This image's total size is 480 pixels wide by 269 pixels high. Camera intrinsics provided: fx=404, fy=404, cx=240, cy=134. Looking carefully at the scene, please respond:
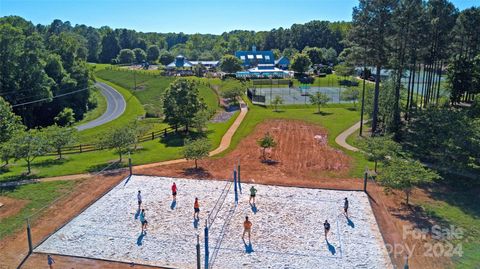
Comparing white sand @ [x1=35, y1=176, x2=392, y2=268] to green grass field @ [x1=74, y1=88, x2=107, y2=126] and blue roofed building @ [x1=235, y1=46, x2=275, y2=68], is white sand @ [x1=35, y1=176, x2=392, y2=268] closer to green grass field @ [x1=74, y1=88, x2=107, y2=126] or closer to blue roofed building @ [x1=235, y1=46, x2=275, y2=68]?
green grass field @ [x1=74, y1=88, x2=107, y2=126]

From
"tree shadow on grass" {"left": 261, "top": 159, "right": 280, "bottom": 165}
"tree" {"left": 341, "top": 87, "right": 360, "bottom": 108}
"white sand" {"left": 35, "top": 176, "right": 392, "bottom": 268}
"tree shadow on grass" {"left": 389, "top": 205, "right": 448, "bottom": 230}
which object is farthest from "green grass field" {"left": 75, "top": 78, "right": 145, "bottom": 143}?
"tree" {"left": 341, "top": 87, "right": 360, "bottom": 108}

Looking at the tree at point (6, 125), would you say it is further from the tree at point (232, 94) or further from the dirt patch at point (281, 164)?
the tree at point (232, 94)

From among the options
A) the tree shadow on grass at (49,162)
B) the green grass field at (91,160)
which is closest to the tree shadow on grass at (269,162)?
the green grass field at (91,160)

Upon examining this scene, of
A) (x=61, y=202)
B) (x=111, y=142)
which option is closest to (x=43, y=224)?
(x=61, y=202)

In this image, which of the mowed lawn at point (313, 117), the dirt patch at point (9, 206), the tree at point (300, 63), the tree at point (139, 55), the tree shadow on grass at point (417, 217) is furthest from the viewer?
the tree at point (139, 55)

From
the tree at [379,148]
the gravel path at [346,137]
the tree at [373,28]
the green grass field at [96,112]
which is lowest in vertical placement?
the green grass field at [96,112]

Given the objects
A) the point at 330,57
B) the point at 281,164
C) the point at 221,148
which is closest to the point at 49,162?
the point at 221,148
